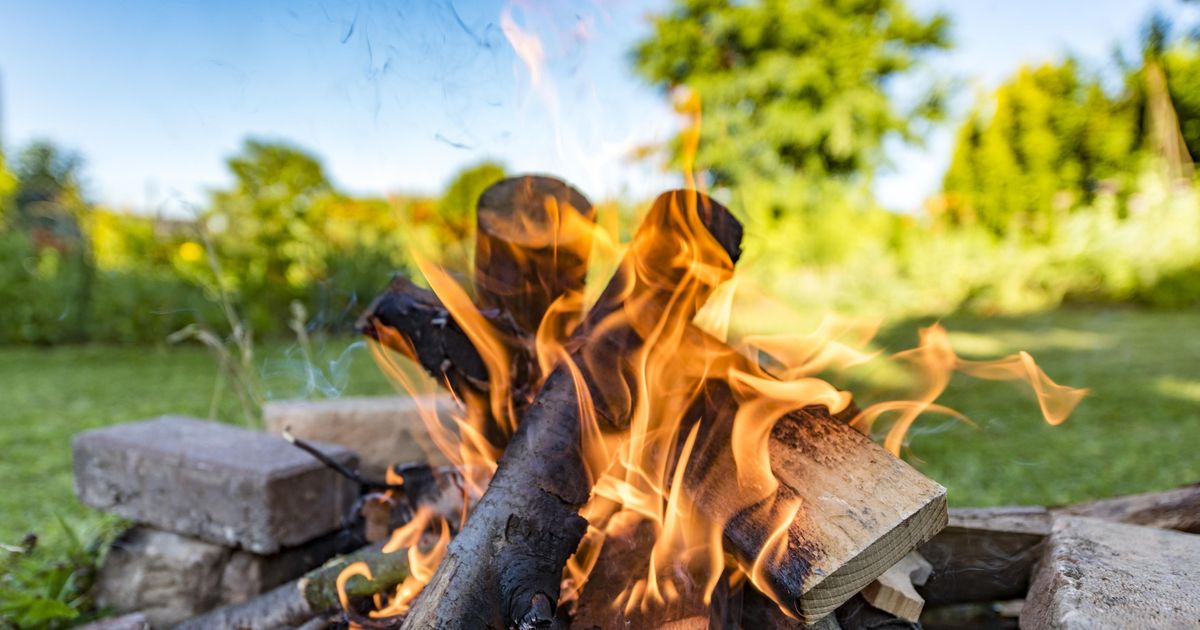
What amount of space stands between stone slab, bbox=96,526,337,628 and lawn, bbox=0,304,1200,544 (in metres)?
0.51

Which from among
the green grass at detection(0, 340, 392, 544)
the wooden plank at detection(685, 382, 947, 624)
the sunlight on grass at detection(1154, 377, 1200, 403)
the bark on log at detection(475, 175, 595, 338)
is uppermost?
the bark on log at detection(475, 175, 595, 338)

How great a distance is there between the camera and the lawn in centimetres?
307

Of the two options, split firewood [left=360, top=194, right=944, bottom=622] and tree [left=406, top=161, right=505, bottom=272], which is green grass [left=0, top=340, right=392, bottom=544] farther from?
tree [left=406, top=161, right=505, bottom=272]

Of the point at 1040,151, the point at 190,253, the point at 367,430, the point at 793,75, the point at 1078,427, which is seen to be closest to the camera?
the point at 367,430

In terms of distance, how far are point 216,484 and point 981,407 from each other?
447cm

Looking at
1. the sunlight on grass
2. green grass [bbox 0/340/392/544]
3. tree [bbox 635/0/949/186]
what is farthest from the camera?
tree [bbox 635/0/949/186]

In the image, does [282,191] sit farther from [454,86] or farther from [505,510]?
[505,510]

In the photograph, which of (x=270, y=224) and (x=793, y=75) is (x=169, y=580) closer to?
(x=270, y=224)

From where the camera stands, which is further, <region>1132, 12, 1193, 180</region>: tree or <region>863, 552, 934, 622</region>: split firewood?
<region>1132, 12, 1193, 180</region>: tree

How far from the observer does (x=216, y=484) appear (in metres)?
1.79

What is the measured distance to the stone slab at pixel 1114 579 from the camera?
105 cm

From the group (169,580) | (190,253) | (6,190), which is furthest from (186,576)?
(6,190)

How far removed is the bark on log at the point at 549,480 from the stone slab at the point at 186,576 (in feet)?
3.02

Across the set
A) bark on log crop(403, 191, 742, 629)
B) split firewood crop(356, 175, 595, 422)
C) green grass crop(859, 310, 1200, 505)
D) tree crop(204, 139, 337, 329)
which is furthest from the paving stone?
tree crop(204, 139, 337, 329)
